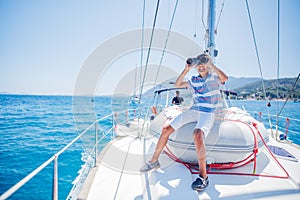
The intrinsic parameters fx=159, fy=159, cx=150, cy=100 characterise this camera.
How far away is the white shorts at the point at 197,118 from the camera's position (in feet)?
6.31

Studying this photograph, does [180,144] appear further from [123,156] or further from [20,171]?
[20,171]

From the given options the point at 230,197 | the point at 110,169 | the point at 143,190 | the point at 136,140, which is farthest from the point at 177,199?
the point at 136,140

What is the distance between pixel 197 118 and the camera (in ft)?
7.10

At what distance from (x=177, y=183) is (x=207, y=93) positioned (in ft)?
3.90

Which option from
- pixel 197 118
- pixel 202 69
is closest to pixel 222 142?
pixel 197 118

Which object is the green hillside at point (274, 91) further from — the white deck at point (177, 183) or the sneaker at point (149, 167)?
the sneaker at point (149, 167)

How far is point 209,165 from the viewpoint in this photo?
89.2 inches

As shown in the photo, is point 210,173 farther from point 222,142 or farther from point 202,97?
point 202,97

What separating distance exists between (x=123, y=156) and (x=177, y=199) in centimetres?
138

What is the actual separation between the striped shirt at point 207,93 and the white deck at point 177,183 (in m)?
0.92

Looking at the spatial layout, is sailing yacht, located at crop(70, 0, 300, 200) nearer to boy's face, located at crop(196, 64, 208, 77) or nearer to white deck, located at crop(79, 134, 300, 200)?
white deck, located at crop(79, 134, 300, 200)

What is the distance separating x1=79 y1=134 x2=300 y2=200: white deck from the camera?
67.3 inches

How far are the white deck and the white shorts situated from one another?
64 centimetres

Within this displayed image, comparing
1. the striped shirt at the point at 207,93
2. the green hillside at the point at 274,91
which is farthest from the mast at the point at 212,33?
the striped shirt at the point at 207,93
